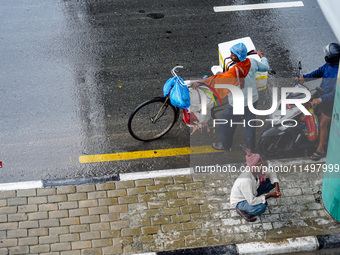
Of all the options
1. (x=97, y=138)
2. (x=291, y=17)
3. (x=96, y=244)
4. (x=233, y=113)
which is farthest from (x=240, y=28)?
(x=96, y=244)

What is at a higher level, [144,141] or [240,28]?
[240,28]

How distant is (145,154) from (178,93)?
1.31m

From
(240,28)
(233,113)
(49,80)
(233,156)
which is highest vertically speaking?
(240,28)

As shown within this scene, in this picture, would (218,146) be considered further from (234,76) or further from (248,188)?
(248,188)

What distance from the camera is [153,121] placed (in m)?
8.16

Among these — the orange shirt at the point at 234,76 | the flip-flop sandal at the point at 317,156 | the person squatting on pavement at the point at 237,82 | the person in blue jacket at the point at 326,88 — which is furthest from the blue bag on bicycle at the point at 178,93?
the flip-flop sandal at the point at 317,156

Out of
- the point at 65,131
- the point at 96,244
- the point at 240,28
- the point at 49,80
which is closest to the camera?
the point at 96,244

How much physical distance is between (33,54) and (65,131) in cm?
240

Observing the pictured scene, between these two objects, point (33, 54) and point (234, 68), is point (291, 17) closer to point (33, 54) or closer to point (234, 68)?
point (234, 68)

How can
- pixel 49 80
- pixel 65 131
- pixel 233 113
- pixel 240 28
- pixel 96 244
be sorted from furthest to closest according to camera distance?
pixel 240 28 → pixel 49 80 → pixel 65 131 → pixel 233 113 → pixel 96 244

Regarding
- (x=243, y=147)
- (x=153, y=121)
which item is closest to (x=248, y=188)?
(x=243, y=147)

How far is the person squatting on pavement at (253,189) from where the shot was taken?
6434 mm

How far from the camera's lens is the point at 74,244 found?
6.74m

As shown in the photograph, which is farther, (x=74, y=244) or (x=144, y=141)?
(x=144, y=141)
